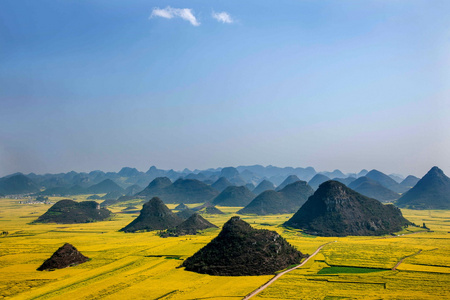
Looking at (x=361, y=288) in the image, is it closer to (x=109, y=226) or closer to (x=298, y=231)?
(x=298, y=231)

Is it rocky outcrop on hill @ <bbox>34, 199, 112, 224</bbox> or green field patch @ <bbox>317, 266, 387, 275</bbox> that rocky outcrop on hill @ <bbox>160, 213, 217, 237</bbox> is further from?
green field patch @ <bbox>317, 266, 387, 275</bbox>

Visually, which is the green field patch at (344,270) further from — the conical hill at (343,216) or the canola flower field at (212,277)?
the conical hill at (343,216)

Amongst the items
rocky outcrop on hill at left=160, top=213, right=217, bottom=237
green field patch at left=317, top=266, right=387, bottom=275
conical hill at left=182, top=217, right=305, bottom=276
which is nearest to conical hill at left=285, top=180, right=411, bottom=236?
rocky outcrop on hill at left=160, top=213, right=217, bottom=237

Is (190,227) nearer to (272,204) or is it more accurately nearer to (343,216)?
(343,216)

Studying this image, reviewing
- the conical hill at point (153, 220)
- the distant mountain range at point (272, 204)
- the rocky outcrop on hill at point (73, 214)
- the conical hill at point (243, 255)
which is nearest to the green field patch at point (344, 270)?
the conical hill at point (243, 255)

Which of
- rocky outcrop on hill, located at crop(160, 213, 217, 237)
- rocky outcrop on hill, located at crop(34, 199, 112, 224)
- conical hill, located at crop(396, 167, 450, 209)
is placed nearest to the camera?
rocky outcrop on hill, located at crop(160, 213, 217, 237)

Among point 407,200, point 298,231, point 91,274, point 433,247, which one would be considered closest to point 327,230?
point 298,231

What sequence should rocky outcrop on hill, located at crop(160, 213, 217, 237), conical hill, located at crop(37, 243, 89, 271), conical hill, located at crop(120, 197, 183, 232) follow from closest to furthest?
conical hill, located at crop(37, 243, 89, 271)
rocky outcrop on hill, located at crop(160, 213, 217, 237)
conical hill, located at crop(120, 197, 183, 232)
